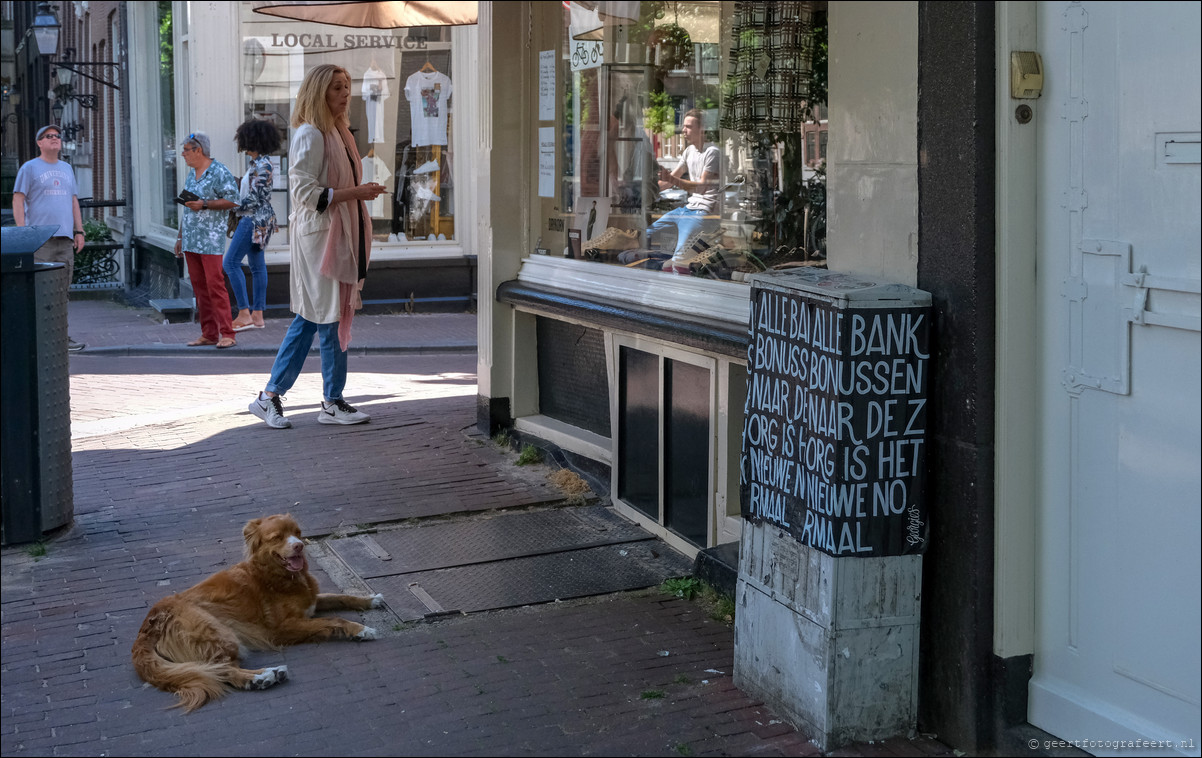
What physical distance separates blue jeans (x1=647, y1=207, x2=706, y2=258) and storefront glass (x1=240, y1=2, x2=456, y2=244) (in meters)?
8.83

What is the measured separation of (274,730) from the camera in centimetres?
404

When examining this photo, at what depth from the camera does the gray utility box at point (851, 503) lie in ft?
12.6

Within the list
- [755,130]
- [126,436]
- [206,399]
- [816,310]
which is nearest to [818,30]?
[755,130]

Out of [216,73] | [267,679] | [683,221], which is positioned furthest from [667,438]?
[216,73]

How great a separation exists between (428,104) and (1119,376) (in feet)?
40.7

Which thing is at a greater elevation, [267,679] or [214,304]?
[214,304]

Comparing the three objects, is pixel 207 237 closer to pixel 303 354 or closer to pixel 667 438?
pixel 303 354

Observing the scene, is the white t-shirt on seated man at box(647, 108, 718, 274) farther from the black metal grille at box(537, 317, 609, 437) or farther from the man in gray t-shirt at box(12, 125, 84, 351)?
the man in gray t-shirt at box(12, 125, 84, 351)

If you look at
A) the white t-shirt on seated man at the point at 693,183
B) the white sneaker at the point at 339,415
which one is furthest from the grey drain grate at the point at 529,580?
the white sneaker at the point at 339,415

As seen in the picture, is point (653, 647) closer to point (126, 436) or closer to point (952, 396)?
point (952, 396)

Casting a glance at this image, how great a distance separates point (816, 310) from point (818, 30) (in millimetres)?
2042

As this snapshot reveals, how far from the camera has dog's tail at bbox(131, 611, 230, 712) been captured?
13.9ft

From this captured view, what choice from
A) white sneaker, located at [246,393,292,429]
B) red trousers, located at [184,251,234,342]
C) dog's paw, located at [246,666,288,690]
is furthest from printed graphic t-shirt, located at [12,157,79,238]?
dog's paw, located at [246,666,288,690]

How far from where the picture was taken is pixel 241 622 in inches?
185
